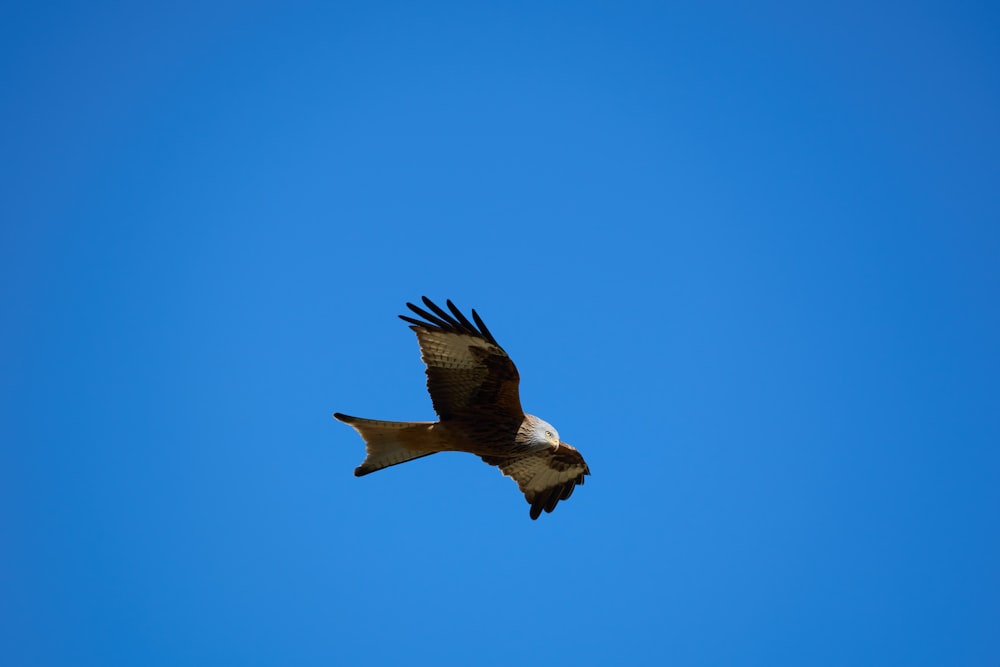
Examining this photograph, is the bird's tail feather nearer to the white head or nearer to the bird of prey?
the bird of prey

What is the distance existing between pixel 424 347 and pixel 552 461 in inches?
83.3

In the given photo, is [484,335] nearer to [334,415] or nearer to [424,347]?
[424,347]

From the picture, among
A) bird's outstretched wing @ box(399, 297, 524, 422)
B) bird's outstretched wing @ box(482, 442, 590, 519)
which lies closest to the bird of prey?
bird's outstretched wing @ box(399, 297, 524, 422)

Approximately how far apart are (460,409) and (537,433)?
783mm

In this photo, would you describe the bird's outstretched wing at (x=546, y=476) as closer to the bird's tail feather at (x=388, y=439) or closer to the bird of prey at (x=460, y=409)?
the bird of prey at (x=460, y=409)

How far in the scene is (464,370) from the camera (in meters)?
7.74

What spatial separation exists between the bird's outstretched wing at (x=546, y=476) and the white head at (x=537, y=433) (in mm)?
754

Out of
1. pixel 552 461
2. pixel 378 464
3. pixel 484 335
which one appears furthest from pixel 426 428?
pixel 552 461

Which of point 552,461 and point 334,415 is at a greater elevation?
point 552,461

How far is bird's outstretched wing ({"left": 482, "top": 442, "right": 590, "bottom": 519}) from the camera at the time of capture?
353 inches

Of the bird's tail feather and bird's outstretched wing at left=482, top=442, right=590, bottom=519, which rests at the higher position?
bird's outstretched wing at left=482, top=442, right=590, bottom=519

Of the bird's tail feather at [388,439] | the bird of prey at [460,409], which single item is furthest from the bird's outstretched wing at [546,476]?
the bird's tail feather at [388,439]

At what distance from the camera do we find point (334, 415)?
7.52m

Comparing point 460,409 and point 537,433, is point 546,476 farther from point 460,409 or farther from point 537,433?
point 460,409
